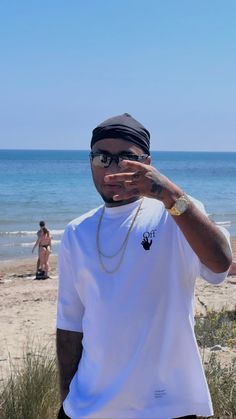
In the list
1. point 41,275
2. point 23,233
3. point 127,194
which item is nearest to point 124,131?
point 127,194

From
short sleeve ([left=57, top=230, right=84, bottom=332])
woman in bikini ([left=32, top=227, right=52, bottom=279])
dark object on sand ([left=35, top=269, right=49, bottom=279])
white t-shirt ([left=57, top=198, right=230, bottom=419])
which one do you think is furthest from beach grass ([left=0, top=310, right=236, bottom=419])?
dark object on sand ([left=35, top=269, right=49, bottom=279])

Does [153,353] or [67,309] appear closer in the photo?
[153,353]

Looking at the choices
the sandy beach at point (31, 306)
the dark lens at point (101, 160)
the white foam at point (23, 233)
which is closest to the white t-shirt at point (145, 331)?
the dark lens at point (101, 160)

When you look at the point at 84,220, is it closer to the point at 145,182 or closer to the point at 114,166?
the point at 114,166

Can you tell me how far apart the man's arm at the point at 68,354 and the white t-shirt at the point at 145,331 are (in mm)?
194

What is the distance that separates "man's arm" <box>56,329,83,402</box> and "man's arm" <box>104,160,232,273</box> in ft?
2.27

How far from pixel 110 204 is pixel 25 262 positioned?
18.7m

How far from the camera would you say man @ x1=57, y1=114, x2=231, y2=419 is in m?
1.94

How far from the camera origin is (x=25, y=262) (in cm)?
2053

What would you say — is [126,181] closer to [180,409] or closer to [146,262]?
[146,262]

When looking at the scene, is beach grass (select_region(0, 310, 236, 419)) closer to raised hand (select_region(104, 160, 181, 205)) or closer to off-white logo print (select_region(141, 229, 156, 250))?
off-white logo print (select_region(141, 229, 156, 250))

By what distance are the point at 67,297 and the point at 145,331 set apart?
1.31ft

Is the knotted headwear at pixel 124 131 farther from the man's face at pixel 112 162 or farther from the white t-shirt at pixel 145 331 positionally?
the white t-shirt at pixel 145 331

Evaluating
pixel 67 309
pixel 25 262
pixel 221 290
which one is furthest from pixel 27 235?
pixel 67 309
